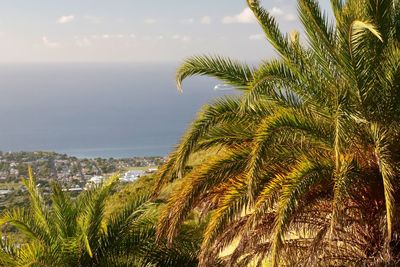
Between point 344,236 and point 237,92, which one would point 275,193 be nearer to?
point 344,236

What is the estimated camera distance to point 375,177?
5883 millimetres

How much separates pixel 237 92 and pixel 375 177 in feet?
7.57

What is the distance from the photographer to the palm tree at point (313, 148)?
551cm

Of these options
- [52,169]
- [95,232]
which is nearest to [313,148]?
[95,232]

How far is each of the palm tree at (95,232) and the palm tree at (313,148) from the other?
1.59 m

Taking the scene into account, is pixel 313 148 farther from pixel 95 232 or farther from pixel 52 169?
pixel 52 169

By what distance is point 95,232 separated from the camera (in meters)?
7.93

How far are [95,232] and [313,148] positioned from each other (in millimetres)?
3650

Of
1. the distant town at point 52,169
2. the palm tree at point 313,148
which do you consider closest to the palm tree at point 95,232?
the palm tree at point 313,148

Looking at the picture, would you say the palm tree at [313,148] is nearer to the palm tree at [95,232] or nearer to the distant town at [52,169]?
the palm tree at [95,232]

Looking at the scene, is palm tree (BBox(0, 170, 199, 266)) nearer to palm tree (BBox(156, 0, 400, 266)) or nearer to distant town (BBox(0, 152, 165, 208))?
palm tree (BBox(156, 0, 400, 266))

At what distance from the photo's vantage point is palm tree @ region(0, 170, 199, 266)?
7.80 m

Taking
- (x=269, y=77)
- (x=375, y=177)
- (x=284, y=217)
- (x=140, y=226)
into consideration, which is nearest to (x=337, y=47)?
(x=269, y=77)

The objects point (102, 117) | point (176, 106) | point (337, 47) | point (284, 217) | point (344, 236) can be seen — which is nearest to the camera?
point (284, 217)
